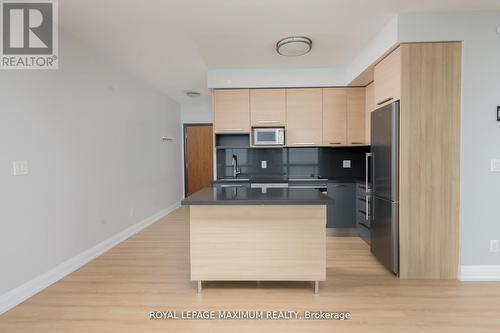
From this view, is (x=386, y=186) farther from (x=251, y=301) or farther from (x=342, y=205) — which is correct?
(x=251, y=301)

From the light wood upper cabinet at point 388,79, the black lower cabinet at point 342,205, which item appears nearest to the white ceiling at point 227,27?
the light wood upper cabinet at point 388,79

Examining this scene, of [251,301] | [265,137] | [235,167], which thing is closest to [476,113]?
[265,137]

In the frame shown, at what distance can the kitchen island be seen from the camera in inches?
98.0

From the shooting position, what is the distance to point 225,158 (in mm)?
4906

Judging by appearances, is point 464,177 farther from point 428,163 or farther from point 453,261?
point 453,261

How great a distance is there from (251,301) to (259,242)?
0.50m

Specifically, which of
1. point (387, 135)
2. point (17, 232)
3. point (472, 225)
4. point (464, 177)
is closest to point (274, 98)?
point (387, 135)

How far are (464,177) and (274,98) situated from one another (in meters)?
2.70

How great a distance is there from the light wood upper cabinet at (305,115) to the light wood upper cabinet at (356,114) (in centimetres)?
45

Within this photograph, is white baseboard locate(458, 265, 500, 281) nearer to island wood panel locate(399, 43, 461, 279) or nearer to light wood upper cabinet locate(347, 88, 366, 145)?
island wood panel locate(399, 43, 461, 279)

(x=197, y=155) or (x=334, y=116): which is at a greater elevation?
(x=334, y=116)

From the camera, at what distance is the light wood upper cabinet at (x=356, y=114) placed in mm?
4379

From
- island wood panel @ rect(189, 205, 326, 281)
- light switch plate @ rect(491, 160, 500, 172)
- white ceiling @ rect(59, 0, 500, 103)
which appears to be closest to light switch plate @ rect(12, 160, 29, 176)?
white ceiling @ rect(59, 0, 500, 103)

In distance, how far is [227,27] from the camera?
2.90 meters
